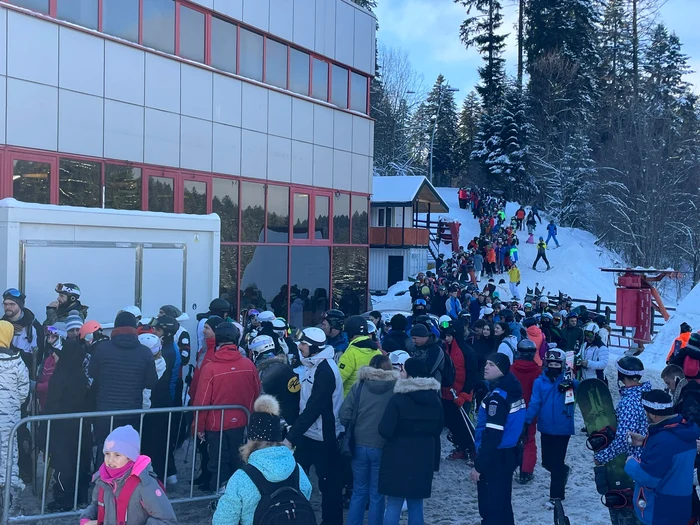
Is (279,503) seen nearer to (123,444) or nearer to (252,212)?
(123,444)

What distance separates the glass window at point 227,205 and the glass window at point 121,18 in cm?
358

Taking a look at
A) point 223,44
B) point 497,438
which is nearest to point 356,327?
point 497,438

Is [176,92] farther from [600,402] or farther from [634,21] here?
[634,21]

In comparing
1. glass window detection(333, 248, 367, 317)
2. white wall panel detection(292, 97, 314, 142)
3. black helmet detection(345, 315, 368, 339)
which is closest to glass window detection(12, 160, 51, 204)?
white wall panel detection(292, 97, 314, 142)

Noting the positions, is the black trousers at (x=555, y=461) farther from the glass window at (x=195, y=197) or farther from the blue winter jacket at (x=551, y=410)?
the glass window at (x=195, y=197)

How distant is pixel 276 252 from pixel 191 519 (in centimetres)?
1090

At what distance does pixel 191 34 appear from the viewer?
14.5 meters

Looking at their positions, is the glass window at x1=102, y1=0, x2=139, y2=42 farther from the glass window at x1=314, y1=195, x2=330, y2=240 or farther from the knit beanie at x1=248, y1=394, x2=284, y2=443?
the knit beanie at x1=248, y1=394, x2=284, y2=443

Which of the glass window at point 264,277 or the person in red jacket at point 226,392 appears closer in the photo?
the person in red jacket at point 226,392

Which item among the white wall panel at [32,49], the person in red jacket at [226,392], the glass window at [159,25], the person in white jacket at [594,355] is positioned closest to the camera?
the person in red jacket at [226,392]

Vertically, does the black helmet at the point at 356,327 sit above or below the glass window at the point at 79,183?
below

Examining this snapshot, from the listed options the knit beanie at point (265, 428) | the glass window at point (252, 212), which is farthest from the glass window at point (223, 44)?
the knit beanie at point (265, 428)

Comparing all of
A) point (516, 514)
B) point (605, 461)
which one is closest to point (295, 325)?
point (516, 514)

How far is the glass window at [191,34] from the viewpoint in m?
14.3
